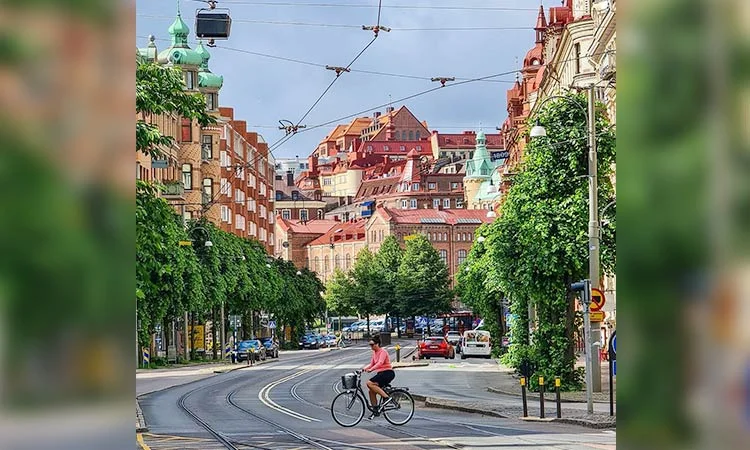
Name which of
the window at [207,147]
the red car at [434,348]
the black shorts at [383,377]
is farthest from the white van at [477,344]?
the black shorts at [383,377]

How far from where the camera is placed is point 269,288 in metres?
99.9

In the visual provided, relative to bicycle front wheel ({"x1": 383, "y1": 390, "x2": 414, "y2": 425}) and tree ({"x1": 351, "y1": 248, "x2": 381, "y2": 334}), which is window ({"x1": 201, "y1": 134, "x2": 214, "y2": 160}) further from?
bicycle front wheel ({"x1": 383, "y1": 390, "x2": 414, "y2": 425})

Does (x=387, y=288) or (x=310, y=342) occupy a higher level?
(x=387, y=288)

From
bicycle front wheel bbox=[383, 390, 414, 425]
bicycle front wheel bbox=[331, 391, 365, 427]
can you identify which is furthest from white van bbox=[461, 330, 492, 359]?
bicycle front wheel bbox=[383, 390, 414, 425]

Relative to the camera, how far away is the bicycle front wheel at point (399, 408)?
26.8m

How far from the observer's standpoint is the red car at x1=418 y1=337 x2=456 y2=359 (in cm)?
8888

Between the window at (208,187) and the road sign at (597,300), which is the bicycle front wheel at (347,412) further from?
the window at (208,187)

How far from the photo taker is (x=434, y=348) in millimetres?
88812

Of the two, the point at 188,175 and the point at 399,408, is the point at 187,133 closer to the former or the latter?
the point at 188,175

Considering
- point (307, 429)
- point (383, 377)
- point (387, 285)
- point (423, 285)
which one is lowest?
point (307, 429)

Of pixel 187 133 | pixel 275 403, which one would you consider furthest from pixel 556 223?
pixel 187 133

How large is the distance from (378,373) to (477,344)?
196 ft
